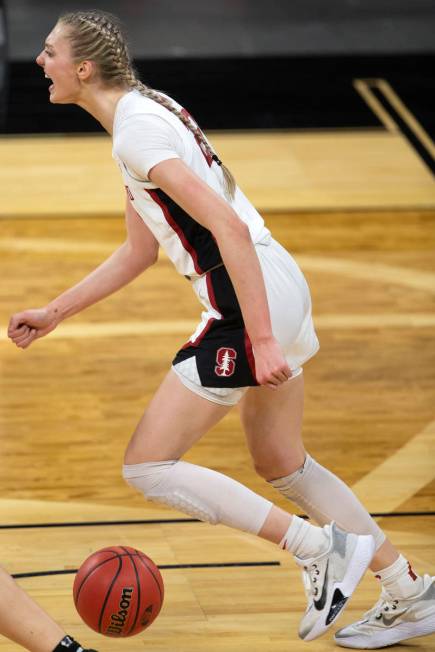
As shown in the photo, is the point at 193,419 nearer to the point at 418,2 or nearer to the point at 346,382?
the point at 346,382

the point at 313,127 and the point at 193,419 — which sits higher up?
the point at 193,419

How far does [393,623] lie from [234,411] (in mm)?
1997

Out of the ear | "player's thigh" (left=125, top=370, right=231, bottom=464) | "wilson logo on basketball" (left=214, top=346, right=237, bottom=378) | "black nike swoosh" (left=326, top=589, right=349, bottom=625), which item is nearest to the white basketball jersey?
the ear

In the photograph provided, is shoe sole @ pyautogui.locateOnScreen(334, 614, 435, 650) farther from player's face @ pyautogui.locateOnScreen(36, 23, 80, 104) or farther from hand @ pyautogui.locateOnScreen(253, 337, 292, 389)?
player's face @ pyautogui.locateOnScreen(36, 23, 80, 104)

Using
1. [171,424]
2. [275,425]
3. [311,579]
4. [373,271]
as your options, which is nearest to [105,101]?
[171,424]

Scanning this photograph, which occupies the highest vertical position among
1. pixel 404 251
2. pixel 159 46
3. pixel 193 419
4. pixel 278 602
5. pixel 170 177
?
pixel 170 177

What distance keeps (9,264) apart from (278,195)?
2.04m

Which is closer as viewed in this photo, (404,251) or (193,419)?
(193,419)

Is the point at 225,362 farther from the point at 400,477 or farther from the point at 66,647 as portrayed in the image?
the point at 400,477

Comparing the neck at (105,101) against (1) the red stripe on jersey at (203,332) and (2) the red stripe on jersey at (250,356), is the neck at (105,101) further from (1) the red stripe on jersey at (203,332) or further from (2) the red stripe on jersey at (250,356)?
(2) the red stripe on jersey at (250,356)

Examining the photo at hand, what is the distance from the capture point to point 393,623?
4.07m

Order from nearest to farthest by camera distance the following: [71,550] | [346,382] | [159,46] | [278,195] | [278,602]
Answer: [278,602] < [71,550] < [346,382] < [278,195] < [159,46]

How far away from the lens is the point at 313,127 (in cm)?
1012

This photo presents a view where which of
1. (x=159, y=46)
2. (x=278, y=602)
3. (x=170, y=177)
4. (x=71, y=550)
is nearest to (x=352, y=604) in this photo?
(x=278, y=602)
